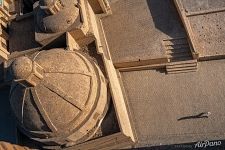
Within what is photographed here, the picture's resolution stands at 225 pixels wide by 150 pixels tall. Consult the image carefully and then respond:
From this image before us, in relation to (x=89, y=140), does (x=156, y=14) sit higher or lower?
higher

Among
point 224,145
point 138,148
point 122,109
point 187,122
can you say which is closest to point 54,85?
point 122,109

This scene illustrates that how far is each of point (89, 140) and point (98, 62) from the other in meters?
4.79

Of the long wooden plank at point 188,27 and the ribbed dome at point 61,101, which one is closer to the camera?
the ribbed dome at point 61,101

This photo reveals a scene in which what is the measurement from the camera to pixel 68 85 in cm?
2067

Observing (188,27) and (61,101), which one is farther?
(188,27)

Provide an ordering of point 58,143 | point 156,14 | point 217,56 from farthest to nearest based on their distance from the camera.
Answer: point 156,14, point 217,56, point 58,143

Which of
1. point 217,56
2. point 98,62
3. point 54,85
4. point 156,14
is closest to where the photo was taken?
point 54,85

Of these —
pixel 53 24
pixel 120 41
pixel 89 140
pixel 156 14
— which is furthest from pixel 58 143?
pixel 156 14

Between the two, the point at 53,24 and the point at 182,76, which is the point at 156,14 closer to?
the point at 182,76

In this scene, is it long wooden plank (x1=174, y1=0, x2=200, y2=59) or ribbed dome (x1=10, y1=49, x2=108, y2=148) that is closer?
ribbed dome (x1=10, y1=49, x2=108, y2=148)

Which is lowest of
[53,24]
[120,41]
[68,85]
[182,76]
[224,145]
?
[224,145]

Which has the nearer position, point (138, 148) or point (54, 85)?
point (54, 85)

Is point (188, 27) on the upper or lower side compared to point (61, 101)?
lower

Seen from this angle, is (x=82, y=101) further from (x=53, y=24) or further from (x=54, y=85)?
(x=53, y=24)
